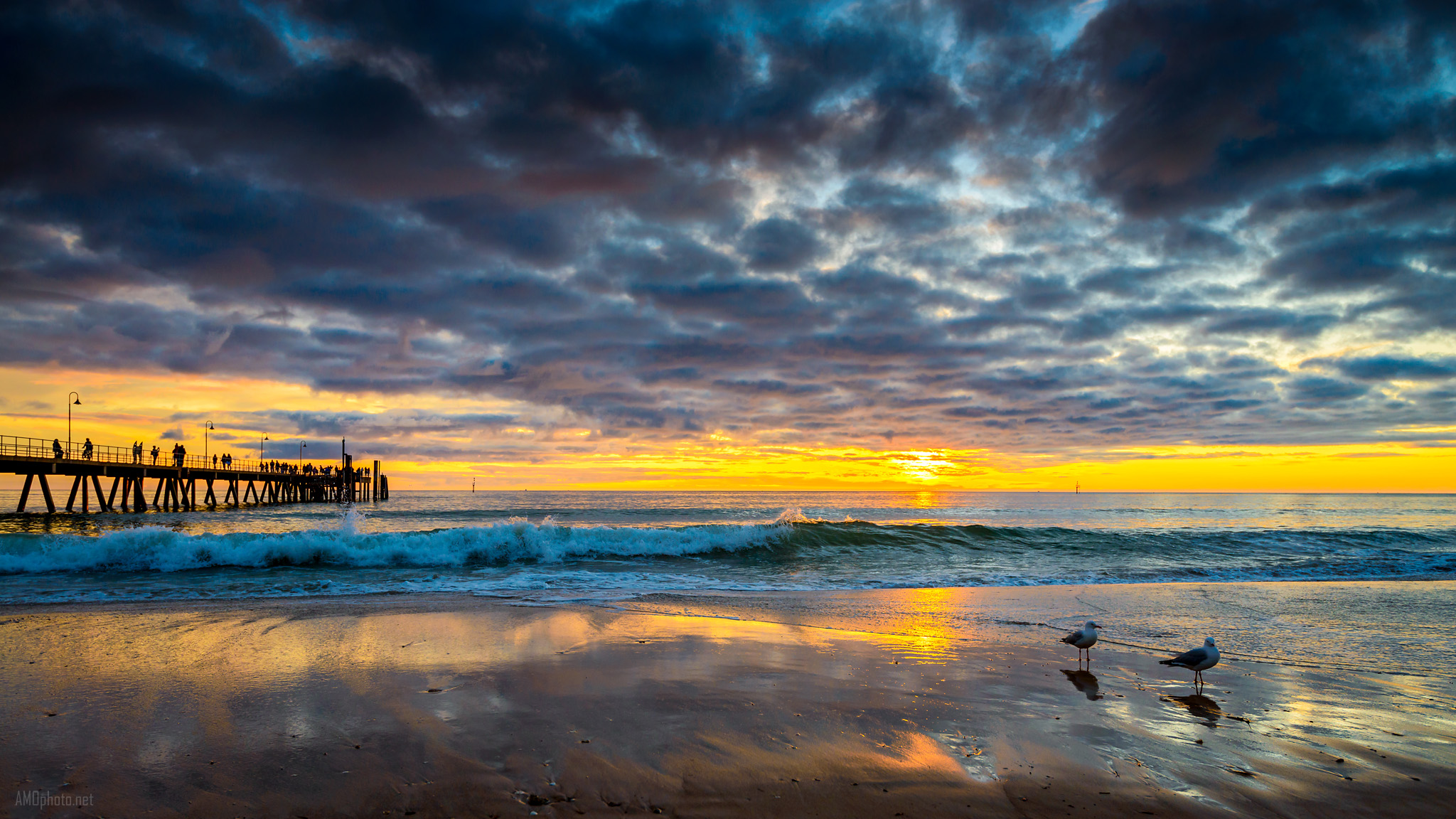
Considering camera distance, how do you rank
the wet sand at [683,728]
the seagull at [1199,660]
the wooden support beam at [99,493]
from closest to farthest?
the wet sand at [683,728] → the seagull at [1199,660] → the wooden support beam at [99,493]

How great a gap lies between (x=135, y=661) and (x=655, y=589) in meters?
9.05

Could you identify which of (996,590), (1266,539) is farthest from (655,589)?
(1266,539)

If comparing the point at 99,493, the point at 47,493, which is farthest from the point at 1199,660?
the point at 99,493

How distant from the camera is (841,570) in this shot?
758 inches

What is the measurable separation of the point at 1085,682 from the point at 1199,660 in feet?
4.00

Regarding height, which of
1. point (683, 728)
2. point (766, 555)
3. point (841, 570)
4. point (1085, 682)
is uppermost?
point (683, 728)

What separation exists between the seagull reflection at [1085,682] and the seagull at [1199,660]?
2.45ft

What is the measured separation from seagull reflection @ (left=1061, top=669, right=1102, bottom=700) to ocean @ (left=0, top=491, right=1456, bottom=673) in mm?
2730

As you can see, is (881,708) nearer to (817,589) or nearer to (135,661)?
(135,661)

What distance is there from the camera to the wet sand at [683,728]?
13.4 ft

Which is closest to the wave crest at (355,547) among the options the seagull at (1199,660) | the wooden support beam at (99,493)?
the seagull at (1199,660)

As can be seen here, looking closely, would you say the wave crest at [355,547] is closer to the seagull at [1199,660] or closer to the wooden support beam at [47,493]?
the seagull at [1199,660]

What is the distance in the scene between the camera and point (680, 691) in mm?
6336

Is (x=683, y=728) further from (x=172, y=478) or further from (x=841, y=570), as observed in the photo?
(x=172, y=478)
